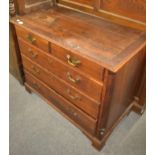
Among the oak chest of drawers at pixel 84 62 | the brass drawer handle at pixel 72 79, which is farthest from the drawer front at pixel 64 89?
the brass drawer handle at pixel 72 79

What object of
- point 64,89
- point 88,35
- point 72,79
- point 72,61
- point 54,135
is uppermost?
point 88,35

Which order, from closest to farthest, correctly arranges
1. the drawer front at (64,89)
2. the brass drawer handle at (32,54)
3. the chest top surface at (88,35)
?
the chest top surface at (88,35) → the drawer front at (64,89) → the brass drawer handle at (32,54)

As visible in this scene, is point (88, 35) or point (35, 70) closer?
point (88, 35)

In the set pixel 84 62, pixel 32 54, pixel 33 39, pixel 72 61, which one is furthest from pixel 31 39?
pixel 84 62

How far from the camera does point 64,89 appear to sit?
1515mm

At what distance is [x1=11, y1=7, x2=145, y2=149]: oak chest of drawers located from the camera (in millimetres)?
1140

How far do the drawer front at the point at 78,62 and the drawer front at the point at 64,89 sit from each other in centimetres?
24

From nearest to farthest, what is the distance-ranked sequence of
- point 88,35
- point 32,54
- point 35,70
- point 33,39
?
point 88,35
point 33,39
point 32,54
point 35,70

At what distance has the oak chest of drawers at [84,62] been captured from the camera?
1.14 meters

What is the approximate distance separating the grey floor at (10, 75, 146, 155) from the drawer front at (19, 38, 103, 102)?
56 cm

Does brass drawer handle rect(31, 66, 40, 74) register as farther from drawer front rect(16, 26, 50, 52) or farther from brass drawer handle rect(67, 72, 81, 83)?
brass drawer handle rect(67, 72, 81, 83)

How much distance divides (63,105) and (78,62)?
0.60 meters
